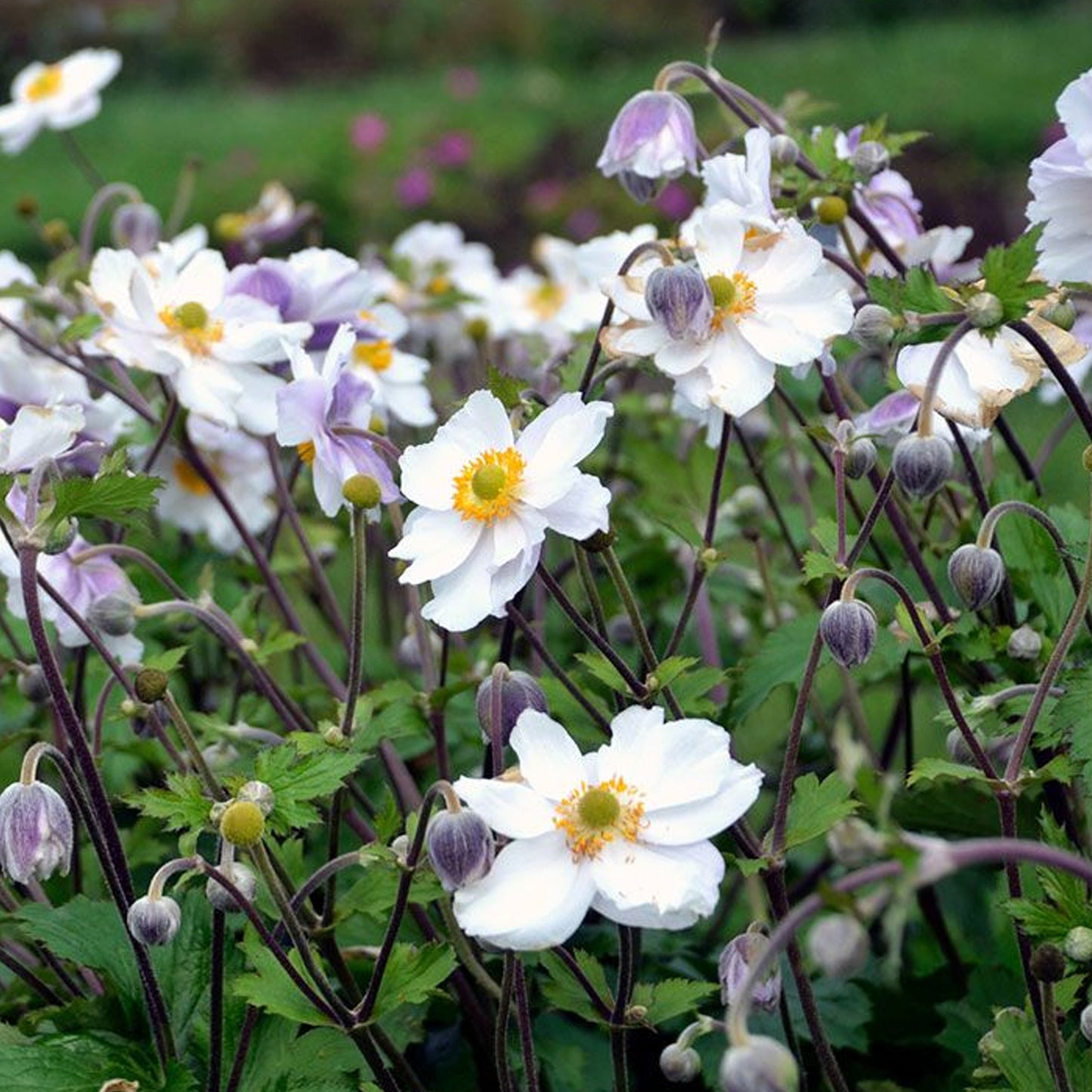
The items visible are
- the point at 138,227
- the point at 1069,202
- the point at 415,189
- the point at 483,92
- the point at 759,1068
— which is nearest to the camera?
the point at 759,1068

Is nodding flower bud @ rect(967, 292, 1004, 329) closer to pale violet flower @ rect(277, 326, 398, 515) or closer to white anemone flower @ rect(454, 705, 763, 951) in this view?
white anemone flower @ rect(454, 705, 763, 951)

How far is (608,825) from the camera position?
1139 mm

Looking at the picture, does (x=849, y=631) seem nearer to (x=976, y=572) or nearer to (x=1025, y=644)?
(x=976, y=572)

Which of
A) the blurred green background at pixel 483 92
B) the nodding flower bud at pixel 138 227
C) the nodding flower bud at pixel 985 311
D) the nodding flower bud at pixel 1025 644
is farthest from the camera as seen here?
the blurred green background at pixel 483 92

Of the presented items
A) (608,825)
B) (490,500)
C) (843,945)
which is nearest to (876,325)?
(490,500)

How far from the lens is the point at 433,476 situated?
131 cm

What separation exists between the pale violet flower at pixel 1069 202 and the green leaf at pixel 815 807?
1.46ft

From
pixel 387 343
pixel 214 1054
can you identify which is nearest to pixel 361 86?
pixel 387 343

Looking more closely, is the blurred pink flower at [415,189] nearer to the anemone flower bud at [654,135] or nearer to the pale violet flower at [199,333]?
the pale violet flower at [199,333]

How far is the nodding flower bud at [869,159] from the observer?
153cm

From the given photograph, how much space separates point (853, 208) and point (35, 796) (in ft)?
3.02

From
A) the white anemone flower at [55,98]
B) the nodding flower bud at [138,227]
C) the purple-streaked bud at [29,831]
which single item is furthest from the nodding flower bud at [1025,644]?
the white anemone flower at [55,98]

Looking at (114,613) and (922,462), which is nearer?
(922,462)

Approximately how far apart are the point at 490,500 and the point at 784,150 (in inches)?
19.4
